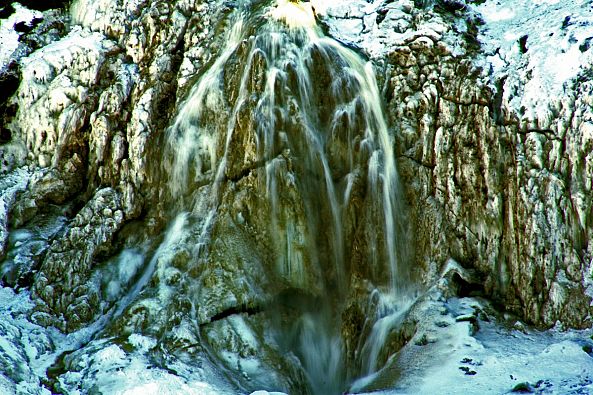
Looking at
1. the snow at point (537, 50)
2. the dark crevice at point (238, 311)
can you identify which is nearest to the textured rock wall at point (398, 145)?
the snow at point (537, 50)

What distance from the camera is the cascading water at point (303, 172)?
1507 cm

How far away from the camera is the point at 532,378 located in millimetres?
10820

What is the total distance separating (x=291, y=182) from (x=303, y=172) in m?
0.53

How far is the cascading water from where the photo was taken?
15070mm

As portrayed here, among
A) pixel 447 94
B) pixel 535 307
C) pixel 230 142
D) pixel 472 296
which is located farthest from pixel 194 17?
pixel 535 307

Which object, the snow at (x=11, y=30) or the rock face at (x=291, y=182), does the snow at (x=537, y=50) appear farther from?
the snow at (x=11, y=30)

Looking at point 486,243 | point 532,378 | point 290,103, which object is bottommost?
point 532,378

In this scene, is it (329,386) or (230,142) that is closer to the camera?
(329,386)

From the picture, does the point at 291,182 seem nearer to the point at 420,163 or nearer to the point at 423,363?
the point at 420,163

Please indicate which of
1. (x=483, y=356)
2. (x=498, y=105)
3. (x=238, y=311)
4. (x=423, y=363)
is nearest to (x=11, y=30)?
(x=238, y=311)

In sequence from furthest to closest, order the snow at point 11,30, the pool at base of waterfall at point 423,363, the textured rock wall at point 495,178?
the snow at point 11,30
the textured rock wall at point 495,178
the pool at base of waterfall at point 423,363

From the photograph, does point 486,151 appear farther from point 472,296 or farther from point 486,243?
point 472,296

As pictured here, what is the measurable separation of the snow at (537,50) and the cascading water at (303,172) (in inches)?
140

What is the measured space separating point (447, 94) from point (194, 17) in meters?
8.52
